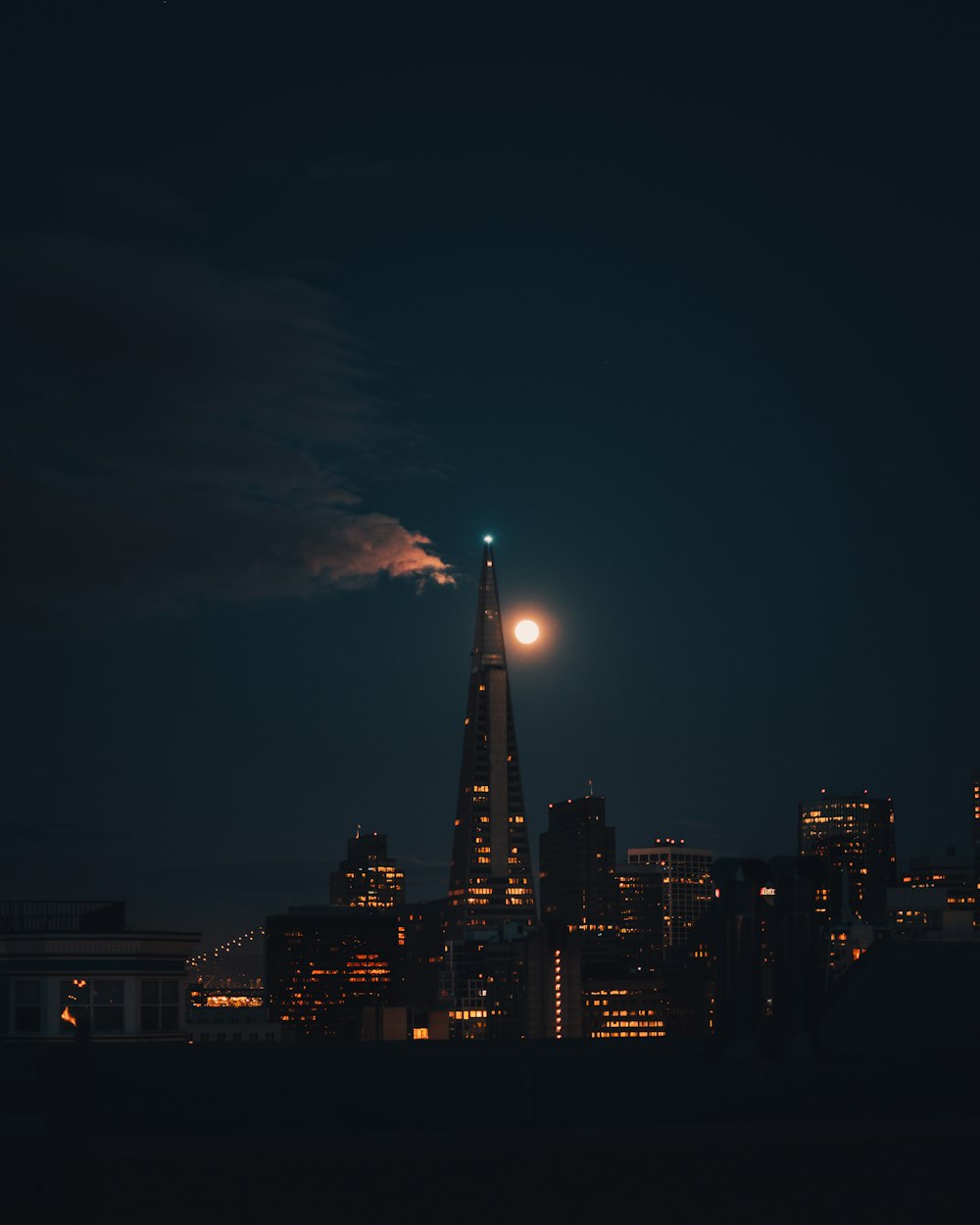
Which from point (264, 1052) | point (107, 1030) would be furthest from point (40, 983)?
point (264, 1052)

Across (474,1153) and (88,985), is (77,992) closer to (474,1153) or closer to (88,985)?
(88,985)

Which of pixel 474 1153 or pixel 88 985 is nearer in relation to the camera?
pixel 474 1153

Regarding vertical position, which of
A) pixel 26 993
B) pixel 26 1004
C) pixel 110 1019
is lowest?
pixel 110 1019

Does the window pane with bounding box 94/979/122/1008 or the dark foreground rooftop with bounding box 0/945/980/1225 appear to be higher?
the window pane with bounding box 94/979/122/1008

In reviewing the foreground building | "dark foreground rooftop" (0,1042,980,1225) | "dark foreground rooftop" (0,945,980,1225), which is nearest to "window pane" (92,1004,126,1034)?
the foreground building

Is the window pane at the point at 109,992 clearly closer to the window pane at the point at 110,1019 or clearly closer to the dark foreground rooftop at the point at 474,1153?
the window pane at the point at 110,1019

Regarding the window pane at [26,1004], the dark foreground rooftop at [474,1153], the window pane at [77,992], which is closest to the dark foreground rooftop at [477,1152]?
the dark foreground rooftop at [474,1153]

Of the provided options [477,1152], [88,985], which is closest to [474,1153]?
[477,1152]

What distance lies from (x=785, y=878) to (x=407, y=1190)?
48.0 ft

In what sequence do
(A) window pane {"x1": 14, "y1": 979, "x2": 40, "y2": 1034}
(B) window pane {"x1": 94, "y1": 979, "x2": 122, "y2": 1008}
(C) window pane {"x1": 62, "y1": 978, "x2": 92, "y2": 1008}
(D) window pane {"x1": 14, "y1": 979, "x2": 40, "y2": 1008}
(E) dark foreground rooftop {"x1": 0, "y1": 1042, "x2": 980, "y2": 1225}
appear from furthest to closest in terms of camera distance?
(D) window pane {"x1": 14, "y1": 979, "x2": 40, "y2": 1008}
(A) window pane {"x1": 14, "y1": 979, "x2": 40, "y2": 1034}
(B) window pane {"x1": 94, "y1": 979, "x2": 122, "y2": 1008}
(C) window pane {"x1": 62, "y1": 978, "x2": 92, "y2": 1008}
(E) dark foreground rooftop {"x1": 0, "y1": 1042, "x2": 980, "y2": 1225}

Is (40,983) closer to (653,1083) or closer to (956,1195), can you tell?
(653,1083)

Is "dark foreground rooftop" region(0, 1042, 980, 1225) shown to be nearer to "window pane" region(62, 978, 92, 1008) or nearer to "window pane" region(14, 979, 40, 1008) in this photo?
"window pane" region(62, 978, 92, 1008)

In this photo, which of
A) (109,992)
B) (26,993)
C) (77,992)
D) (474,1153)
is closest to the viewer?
(474,1153)

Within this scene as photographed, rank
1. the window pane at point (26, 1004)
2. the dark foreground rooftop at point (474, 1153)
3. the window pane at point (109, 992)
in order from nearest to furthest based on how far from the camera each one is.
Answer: the dark foreground rooftop at point (474, 1153) → the window pane at point (109, 992) → the window pane at point (26, 1004)
